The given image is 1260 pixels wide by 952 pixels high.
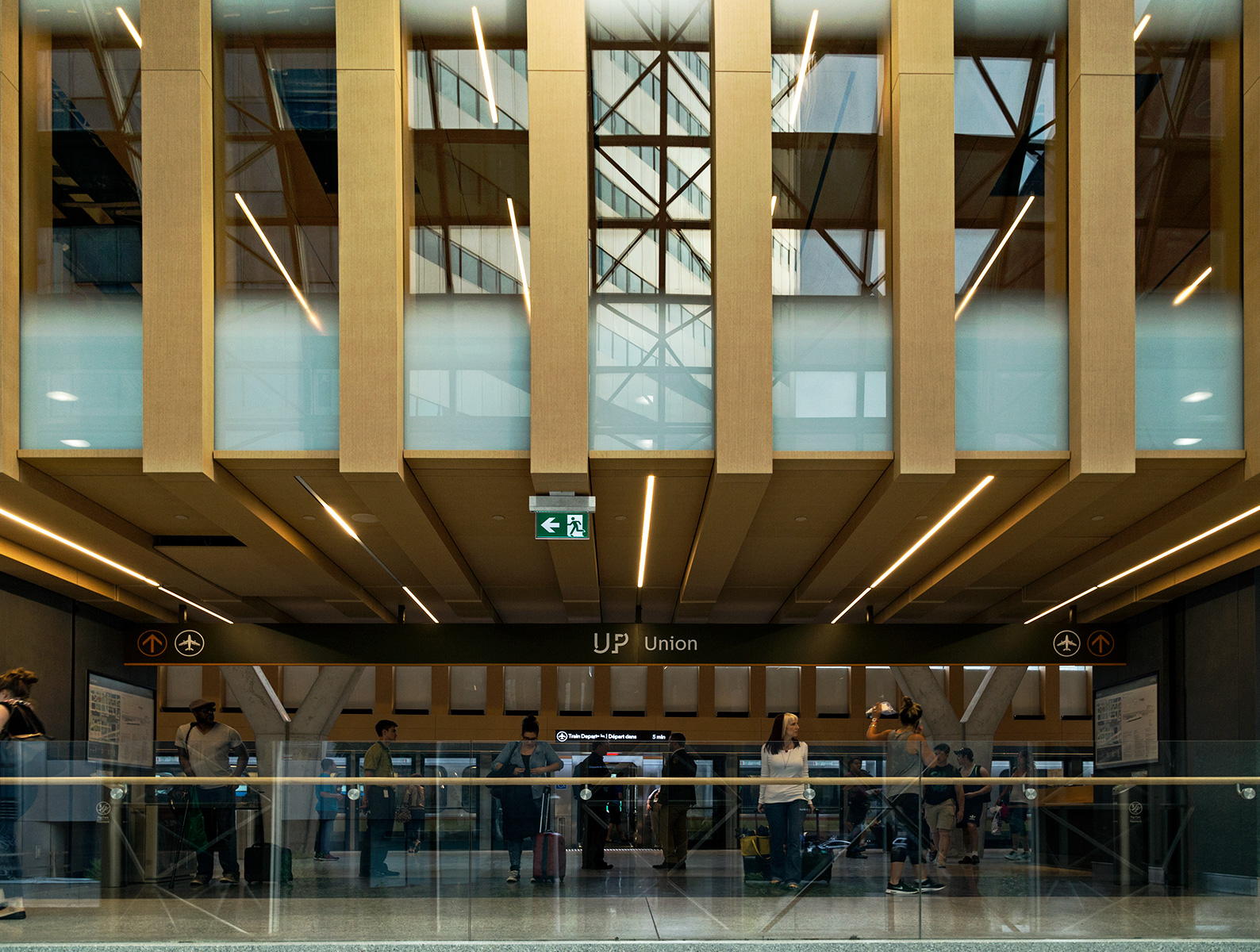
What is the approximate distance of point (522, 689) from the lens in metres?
31.6

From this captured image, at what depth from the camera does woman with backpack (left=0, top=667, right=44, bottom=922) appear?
7.89m

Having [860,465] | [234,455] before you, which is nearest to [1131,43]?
[860,465]

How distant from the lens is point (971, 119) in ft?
34.1

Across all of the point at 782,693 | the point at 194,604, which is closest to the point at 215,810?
the point at 194,604

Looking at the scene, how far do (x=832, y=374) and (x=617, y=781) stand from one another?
376 centimetres

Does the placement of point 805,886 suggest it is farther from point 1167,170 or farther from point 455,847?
point 1167,170

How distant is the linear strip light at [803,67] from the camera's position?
10414 millimetres

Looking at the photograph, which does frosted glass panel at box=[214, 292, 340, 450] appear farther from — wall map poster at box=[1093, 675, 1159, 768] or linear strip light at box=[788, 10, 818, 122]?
wall map poster at box=[1093, 675, 1159, 768]

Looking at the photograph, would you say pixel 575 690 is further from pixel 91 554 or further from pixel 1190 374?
pixel 1190 374

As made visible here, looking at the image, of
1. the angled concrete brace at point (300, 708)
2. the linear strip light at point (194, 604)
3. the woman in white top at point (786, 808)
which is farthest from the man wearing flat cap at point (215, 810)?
the angled concrete brace at point (300, 708)

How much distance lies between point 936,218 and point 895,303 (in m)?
0.75

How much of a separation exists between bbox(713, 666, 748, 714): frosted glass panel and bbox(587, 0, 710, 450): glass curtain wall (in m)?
22.6

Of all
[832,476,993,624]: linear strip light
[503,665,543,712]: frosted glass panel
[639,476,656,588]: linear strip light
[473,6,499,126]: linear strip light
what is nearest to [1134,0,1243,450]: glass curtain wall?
[832,476,993,624]: linear strip light

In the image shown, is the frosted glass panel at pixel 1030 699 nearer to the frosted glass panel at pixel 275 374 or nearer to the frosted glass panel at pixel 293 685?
the frosted glass panel at pixel 293 685
